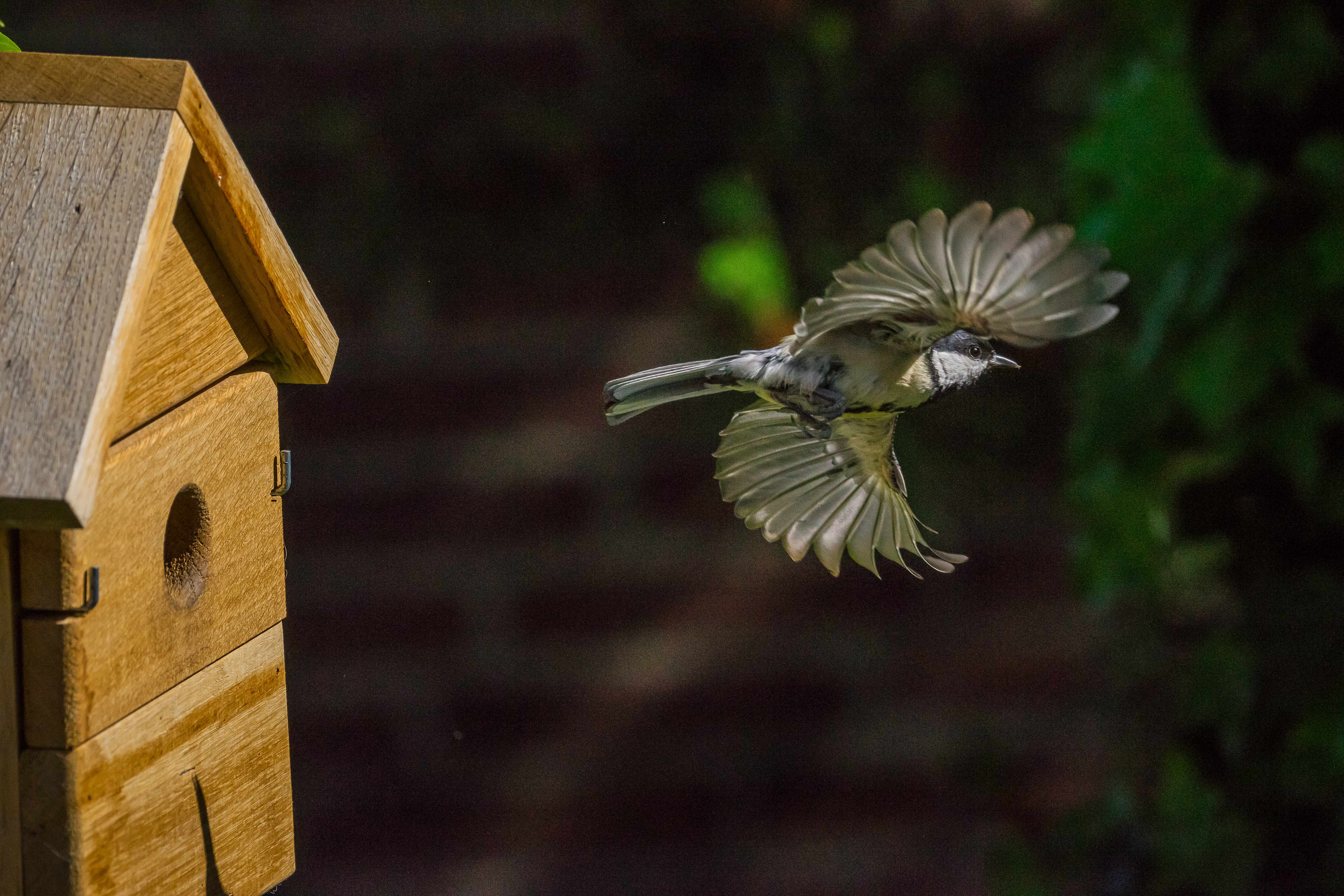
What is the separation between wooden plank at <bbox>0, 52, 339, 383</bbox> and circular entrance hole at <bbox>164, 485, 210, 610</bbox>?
0.15m

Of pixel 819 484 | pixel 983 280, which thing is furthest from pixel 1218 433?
pixel 983 280

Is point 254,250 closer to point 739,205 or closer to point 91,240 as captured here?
point 91,240

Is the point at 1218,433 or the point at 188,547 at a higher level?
the point at 1218,433

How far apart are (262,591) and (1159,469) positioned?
1.44m

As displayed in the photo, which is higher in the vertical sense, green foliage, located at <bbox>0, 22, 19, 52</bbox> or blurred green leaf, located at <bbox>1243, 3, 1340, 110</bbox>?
blurred green leaf, located at <bbox>1243, 3, 1340, 110</bbox>

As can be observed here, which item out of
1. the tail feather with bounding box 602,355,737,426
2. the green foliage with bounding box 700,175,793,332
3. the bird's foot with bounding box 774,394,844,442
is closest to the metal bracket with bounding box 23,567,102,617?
the tail feather with bounding box 602,355,737,426

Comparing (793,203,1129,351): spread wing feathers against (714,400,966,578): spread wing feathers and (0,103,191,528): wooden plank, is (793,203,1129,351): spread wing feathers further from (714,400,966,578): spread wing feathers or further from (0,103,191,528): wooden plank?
(0,103,191,528): wooden plank

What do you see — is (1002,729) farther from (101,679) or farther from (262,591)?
(101,679)

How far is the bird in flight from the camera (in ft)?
2.82

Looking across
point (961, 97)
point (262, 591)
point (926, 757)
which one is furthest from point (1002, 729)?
point (262, 591)

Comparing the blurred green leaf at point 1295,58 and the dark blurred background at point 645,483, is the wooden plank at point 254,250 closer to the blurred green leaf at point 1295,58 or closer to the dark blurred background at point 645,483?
the dark blurred background at point 645,483

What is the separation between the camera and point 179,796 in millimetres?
959

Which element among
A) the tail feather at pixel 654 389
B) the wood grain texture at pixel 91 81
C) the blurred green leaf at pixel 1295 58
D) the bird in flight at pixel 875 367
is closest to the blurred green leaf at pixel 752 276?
the blurred green leaf at pixel 1295 58

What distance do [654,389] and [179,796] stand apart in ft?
1.65
